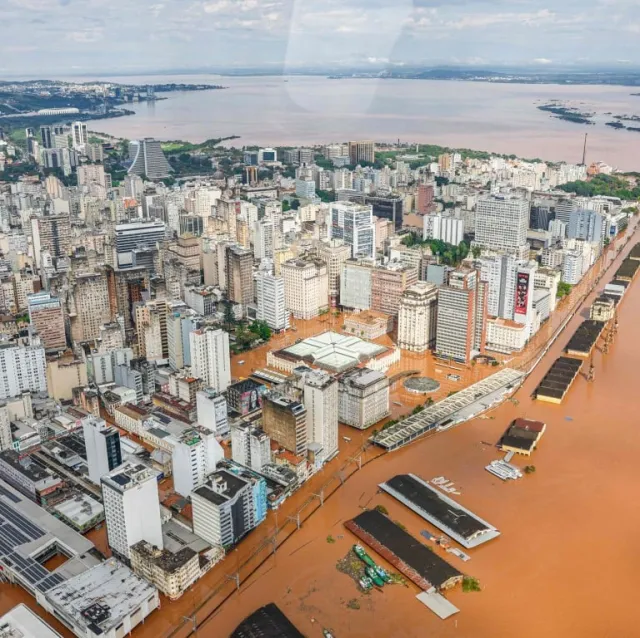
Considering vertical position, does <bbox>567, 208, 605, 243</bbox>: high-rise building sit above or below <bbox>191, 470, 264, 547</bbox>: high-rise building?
above

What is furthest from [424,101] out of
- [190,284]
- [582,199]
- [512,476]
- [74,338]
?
[512,476]

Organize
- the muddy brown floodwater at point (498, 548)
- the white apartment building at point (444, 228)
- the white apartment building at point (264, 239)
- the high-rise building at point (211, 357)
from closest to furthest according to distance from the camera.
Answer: the muddy brown floodwater at point (498, 548)
the high-rise building at point (211, 357)
the white apartment building at point (264, 239)
the white apartment building at point (444, 228)

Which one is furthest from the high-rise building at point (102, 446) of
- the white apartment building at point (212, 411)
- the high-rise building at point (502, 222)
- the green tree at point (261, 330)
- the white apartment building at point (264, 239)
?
the high-rise building at point (502, 222)

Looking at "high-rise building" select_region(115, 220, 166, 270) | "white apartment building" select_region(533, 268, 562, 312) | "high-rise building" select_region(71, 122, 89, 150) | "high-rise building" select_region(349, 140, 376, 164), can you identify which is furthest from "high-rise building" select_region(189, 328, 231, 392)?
"high-rise building" select_region(71, 122, 89, 150)

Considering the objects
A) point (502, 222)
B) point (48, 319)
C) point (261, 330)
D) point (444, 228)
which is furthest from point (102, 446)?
point (444, 228)

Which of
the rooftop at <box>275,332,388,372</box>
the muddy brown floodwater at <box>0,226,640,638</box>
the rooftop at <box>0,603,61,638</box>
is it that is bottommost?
the muddy brown floodwater at <box>0,226,640,638</box>

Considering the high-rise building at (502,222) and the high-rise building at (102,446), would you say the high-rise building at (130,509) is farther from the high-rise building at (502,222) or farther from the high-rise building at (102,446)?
the high-rise building at (502,222)

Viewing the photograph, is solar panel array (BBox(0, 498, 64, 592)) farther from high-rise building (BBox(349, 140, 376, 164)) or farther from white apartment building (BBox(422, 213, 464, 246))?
high-rise building (BBox(349, 140, 376, 164))

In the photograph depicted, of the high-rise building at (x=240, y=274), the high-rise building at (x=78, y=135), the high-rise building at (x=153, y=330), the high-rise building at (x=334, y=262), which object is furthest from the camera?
the high-rise building at (x=78, y=135)
